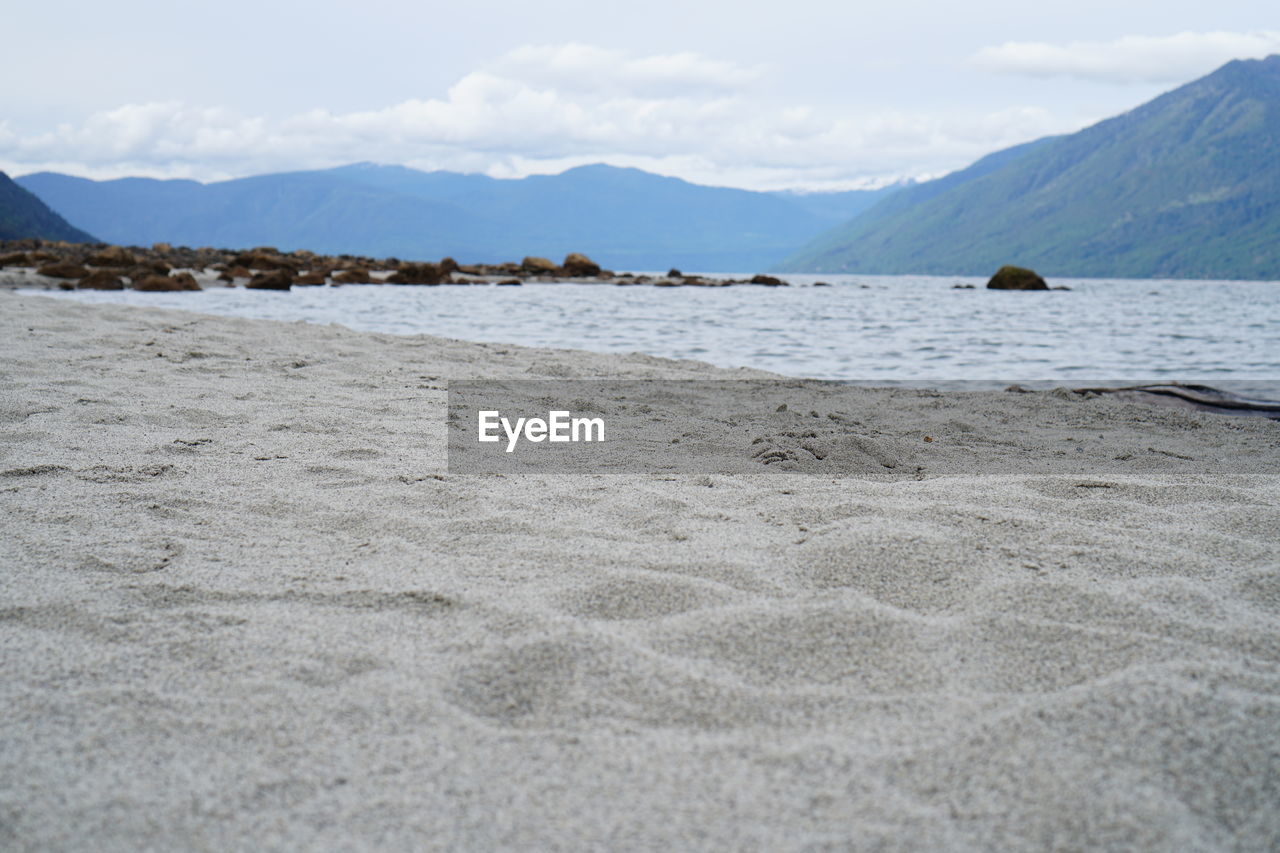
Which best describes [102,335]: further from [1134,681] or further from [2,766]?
[1134,681]

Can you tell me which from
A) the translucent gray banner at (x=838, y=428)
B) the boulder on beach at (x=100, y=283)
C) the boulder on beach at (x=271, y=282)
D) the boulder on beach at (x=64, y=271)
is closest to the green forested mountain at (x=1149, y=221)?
the boulder on beach at (x=271, y=282)

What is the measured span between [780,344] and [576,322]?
176 inches

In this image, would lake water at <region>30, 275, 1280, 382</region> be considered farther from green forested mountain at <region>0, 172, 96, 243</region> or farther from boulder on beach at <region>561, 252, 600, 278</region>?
green forested mountain at <region>0, 172, 96, 243</region>

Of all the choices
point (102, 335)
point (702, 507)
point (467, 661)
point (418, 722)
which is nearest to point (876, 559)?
point (702, 507)

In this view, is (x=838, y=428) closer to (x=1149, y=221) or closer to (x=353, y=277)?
Result: (x=353, y=277)

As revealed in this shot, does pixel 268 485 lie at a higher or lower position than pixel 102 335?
lower

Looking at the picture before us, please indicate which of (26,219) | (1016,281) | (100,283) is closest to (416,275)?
(100,283)

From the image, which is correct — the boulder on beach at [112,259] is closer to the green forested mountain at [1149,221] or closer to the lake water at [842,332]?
the lake water at [842,332]

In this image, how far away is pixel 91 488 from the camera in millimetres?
2941

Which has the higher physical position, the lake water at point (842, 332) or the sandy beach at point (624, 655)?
the lake water at point (842, 332)

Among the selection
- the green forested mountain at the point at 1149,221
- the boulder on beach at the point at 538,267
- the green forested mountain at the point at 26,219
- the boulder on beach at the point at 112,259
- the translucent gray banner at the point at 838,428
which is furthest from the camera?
the green forested mountain at the point at 1149,221

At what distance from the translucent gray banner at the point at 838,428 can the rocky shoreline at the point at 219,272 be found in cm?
1711

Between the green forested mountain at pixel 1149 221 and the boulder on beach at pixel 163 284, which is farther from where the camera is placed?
the green forested mountain at pixel 1149 221

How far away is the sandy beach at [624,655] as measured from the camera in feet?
4.30
